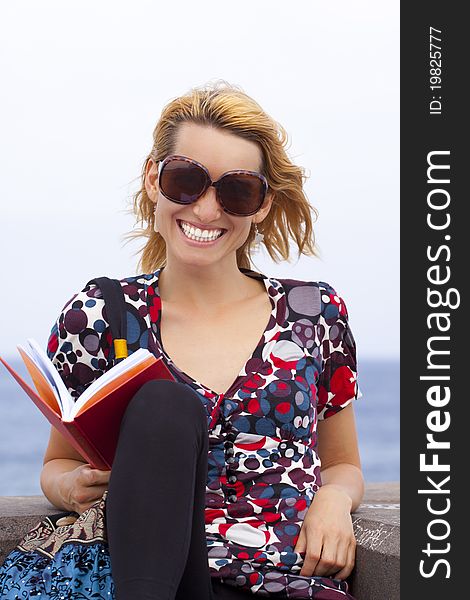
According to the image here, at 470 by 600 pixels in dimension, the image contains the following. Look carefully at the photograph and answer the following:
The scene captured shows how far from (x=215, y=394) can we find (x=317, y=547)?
1.44 ft

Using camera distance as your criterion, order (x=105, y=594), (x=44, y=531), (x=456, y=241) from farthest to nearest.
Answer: (x=456, y=241)
(x=44, y=531)
(x=105, y=594)

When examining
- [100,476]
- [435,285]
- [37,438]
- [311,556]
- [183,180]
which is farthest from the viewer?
[37,438]

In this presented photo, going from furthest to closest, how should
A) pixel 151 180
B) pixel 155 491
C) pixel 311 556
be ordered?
pixel 151 180, pixel 311 556, pixel 155 491

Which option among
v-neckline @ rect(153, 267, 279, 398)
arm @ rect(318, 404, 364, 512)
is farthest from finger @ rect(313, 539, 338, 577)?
v-neckline @ rect(153, 267, 279, 398)

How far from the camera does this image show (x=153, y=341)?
2842 millimetres

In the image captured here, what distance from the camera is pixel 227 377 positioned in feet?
9.26

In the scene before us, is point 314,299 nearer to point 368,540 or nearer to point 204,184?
point 204,184

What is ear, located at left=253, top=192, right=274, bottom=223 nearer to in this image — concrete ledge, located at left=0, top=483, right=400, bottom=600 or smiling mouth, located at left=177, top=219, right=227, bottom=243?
smiling mouth, located at left=177, top=219, right=227, bottom=243

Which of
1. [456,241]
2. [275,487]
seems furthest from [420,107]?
[275,487]

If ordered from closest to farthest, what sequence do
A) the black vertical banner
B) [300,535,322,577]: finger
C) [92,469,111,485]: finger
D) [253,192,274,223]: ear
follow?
1. [92,469,111,485]: finger
2. [300,535,322,577]: finger
3. the black vertical banner
4. [253,192,274,223]: ear

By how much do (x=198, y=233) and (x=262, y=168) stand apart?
0.86 feet

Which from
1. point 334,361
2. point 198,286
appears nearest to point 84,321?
point 198,286

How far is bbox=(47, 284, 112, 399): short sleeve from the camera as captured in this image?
2.82 metres

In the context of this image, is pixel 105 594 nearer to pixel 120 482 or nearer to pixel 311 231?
pixel 120 482
